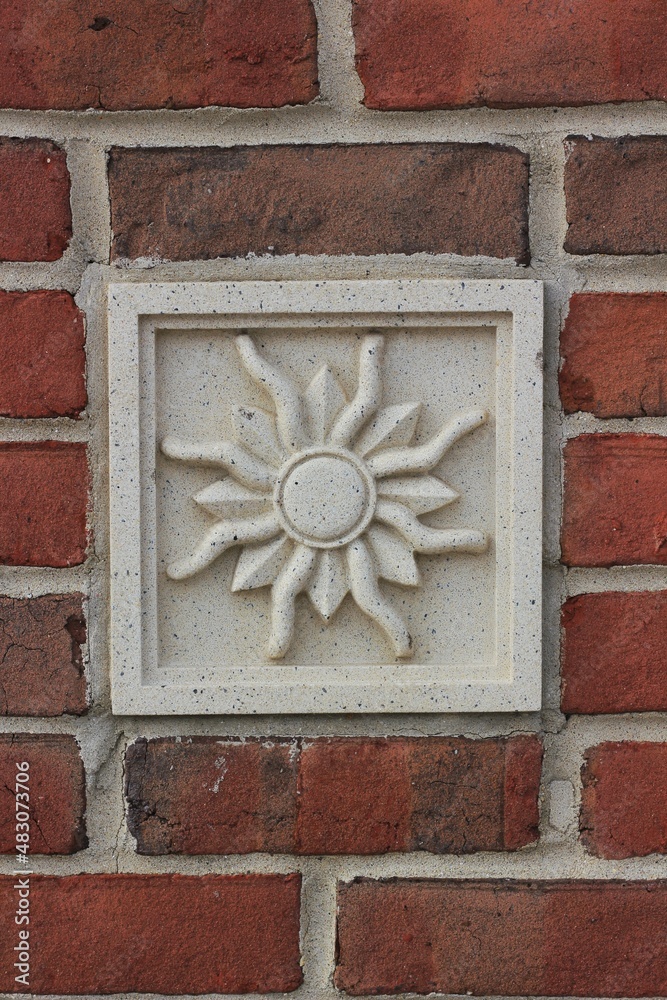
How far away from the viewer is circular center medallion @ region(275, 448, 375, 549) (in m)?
0.62

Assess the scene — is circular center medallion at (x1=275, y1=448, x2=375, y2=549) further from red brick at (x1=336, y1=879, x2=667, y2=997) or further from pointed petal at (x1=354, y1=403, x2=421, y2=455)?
red brick at (x1=336, y1=879, x2=667, y2=997)

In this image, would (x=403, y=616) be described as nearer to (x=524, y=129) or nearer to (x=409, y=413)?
(x=409, y=413)

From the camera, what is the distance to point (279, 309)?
615 millimetres

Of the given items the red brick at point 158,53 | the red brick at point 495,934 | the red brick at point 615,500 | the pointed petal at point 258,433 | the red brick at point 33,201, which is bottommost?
the red brick at point 495,934

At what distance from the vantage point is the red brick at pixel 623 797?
24.9 inches

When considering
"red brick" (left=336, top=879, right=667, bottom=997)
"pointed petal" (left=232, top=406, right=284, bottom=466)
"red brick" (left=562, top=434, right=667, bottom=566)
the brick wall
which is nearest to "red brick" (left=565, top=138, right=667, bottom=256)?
the brick wall

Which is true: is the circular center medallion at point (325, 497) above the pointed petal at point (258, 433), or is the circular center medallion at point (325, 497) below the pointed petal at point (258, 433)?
below

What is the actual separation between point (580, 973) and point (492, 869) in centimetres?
9

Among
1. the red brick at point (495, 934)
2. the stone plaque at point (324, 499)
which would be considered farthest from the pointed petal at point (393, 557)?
the red brick at point (495, 934)

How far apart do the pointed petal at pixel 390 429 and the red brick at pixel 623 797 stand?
0.83 feet

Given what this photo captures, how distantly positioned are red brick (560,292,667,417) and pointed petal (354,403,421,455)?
0.11 metres

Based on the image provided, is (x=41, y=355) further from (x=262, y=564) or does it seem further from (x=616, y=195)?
(x=616, y=195)

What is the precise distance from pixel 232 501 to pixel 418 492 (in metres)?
0.13

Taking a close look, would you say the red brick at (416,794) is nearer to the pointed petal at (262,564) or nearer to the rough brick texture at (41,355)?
the pointed petal at (262,564)
